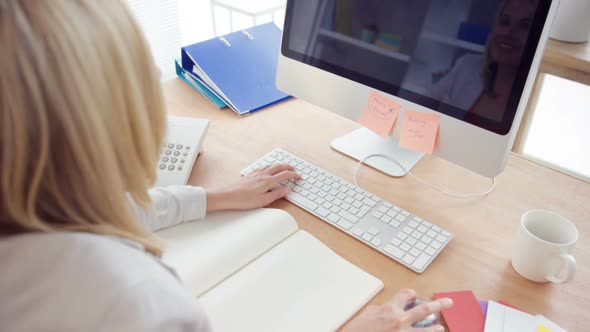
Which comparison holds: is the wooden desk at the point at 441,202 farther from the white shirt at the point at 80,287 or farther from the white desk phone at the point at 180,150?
the white shirt at the point at 80,287

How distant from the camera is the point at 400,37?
0.84m

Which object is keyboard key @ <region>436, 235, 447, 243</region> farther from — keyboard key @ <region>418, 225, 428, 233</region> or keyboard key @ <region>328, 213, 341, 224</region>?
keyboard key @ <region>328, 213, 341, 224</region>

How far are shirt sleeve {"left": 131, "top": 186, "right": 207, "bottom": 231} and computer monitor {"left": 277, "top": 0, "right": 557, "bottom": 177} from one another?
342 millimetres

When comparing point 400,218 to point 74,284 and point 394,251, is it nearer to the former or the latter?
point 394,251

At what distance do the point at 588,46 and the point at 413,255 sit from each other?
1.05m

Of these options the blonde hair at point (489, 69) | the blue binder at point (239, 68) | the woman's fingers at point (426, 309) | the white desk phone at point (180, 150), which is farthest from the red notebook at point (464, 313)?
the blue binder at point (239, 68)

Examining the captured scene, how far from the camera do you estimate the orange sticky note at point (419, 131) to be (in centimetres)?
84

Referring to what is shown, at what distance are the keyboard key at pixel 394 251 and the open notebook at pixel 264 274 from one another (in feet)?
0.20

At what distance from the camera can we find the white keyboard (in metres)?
0.75

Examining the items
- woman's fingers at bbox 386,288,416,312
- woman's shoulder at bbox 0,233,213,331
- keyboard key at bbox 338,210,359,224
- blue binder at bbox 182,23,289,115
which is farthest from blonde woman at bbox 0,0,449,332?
blue binder at bbox 182,23,289,115

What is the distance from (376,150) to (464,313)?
1.38 ft

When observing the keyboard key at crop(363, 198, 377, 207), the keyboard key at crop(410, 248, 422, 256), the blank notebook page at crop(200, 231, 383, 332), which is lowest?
the blank notebook page at crop(200, 231, 383, 332)

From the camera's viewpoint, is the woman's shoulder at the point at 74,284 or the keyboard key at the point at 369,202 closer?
the woman's shoulder at the point at 74,284

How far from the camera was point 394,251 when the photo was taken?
0.74 meters
